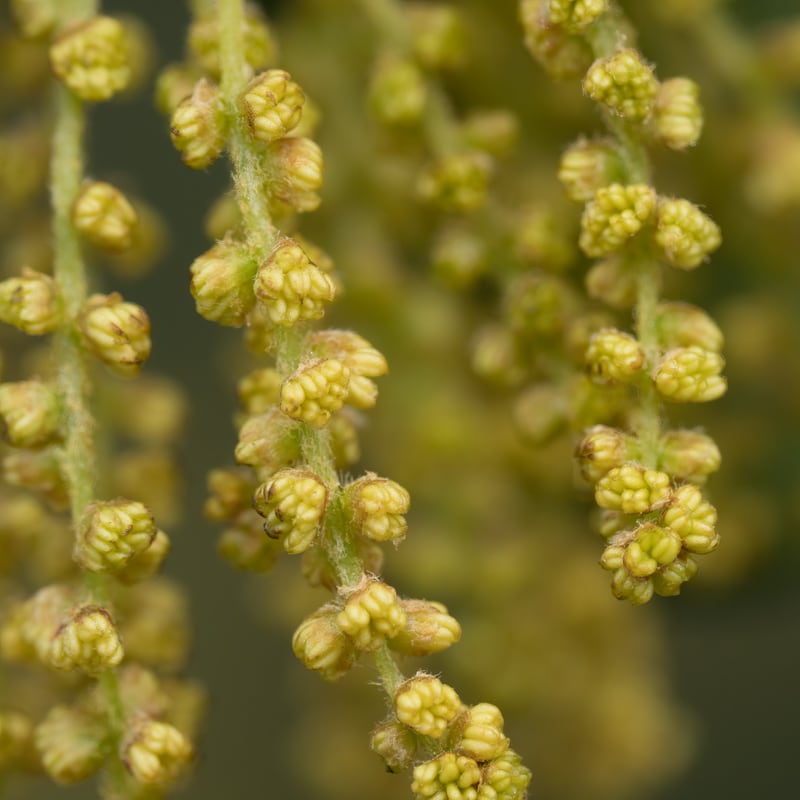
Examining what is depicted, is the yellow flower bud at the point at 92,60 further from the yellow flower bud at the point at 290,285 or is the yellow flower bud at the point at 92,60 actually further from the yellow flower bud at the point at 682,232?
the yellow flower bud at the point at 682,232

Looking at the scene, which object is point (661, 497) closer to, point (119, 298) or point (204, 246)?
point (119, 298)

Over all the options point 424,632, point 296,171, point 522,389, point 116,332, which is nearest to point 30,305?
point 116,332

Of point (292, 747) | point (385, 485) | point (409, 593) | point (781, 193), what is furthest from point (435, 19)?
point (292, 747)

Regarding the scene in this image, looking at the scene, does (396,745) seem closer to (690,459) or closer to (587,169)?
(690,459)

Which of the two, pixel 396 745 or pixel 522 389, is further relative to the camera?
pixel 522 389

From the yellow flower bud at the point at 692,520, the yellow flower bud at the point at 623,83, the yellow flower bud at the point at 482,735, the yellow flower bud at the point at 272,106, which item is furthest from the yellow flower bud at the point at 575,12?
the yellow flower bud at the point at 482,735

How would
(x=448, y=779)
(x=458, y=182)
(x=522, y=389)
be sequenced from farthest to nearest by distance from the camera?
(x=522, y=389)
(x=458, y=182)
(x=448, y=779)

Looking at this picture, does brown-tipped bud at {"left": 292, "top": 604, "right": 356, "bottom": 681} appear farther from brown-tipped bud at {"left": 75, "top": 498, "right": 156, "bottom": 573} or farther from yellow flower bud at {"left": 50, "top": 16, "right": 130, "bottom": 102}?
yellow flower bud at {"left": 50, "top": 16, "right": 130, "bottom": 102}
